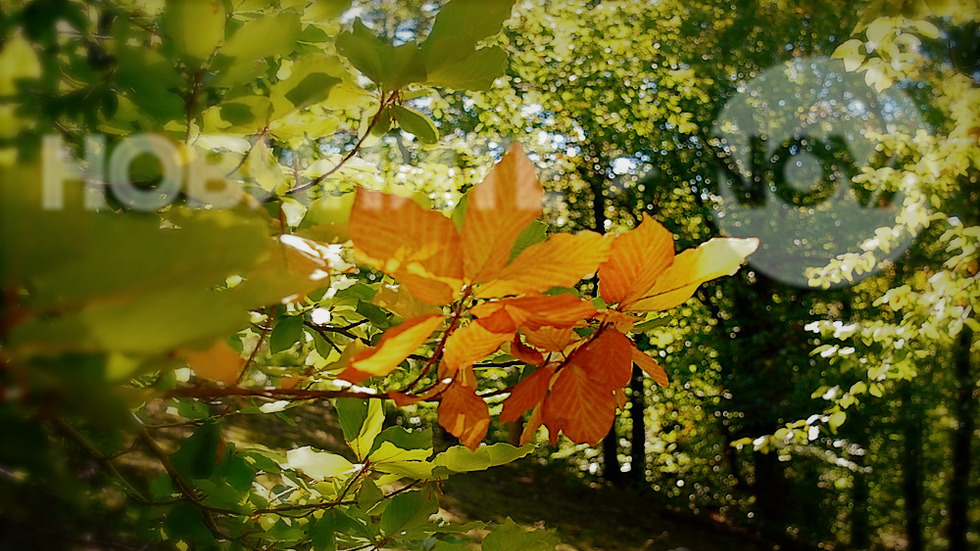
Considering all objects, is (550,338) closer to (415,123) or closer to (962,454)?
(415,123)

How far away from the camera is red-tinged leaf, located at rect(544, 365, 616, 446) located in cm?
21

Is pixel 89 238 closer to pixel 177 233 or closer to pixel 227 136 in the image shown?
pixel 177 233

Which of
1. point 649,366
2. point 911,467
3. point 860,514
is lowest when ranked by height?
point 860,514

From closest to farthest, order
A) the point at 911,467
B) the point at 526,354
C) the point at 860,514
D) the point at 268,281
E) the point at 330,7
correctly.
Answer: the point at 268,281 → the point at 526,354 → the point at 330,7 → the point at 911,467 → the point at 860,514

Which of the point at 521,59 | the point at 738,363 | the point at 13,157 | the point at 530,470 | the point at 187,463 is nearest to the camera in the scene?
the point at 13,157

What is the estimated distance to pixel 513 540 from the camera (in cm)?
36

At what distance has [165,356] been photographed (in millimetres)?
109

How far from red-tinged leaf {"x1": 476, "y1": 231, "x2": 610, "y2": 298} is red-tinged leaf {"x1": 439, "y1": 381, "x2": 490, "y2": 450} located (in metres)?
0.05

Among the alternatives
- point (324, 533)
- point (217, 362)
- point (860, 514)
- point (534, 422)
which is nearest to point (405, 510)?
point (324, 533)

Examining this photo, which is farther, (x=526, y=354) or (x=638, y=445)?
(x=638, y=445)

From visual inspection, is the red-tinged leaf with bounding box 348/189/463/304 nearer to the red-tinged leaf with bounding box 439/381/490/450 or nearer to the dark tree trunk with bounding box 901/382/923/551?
the red-tinged leaf with bounding box 439/381/490/450

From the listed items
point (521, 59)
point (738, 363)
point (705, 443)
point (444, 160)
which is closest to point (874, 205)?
point (738, 363)

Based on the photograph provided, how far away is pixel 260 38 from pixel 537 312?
156 mm

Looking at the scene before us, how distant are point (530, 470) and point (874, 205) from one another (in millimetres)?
3529
